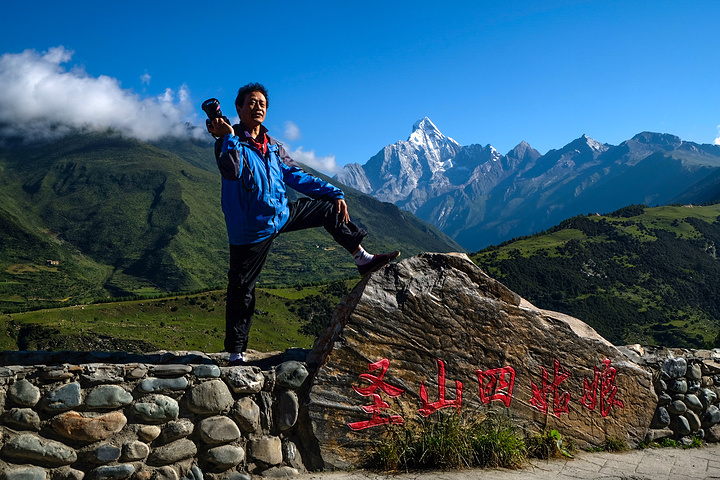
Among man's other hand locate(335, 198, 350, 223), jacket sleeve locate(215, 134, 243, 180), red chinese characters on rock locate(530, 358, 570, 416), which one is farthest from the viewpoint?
red chinese characters on rock locate(530, 358, 570, 416)

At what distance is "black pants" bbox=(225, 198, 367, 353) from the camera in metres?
6.46

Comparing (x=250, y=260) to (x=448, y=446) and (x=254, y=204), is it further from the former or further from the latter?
(x=448, y=446)

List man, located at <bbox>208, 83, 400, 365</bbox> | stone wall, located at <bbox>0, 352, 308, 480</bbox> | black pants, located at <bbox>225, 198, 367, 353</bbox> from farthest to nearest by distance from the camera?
black pants, located at <bbox>225, 198, 367, 353</bbox>
man, located at <bbox>208, 83, 400, 365</bbox>
stone wall, located at <bbox>0, 352, 308, 480</bbox>

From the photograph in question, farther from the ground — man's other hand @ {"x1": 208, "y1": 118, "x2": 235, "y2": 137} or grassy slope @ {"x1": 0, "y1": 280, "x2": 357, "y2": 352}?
man's other hand @ {"x1": 208, "y1": 118, "x2": 235, "y2": 137}

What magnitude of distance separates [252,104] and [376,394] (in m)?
3.83

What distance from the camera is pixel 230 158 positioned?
19.9 feet

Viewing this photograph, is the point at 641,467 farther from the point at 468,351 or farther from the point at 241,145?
the point at 241,145

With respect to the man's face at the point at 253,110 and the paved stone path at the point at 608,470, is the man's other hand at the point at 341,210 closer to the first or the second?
the man's face at the point at 253,110

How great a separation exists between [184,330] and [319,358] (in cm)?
4896

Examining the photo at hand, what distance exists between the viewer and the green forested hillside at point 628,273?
83188 mm

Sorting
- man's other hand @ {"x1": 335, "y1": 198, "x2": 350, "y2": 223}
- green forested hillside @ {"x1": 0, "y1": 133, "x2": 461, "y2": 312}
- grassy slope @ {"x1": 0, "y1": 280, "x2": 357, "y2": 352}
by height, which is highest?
green forested hillside @ {"x1": 0, "y1": 133, "x2": 461, "y2": 312}

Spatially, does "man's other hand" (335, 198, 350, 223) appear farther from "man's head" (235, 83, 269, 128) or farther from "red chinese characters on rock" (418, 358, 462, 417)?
"red chinese characters on rock" (418, 358, 462, 417)

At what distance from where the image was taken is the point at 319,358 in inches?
254

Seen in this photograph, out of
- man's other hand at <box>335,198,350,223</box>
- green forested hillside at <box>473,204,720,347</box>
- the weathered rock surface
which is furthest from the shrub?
green forested hillside at <box>473,204,720,347</box>
